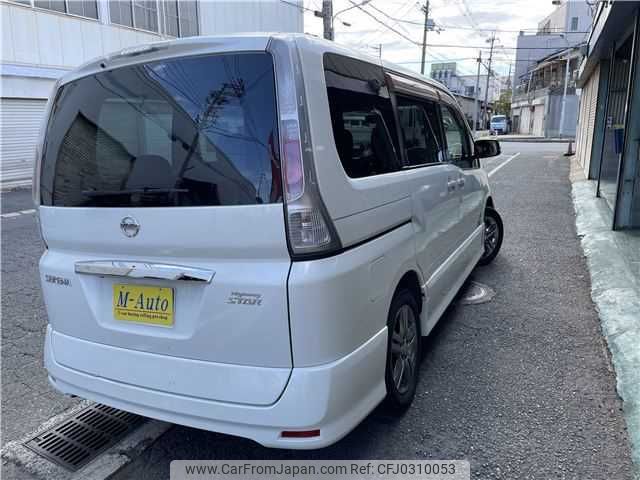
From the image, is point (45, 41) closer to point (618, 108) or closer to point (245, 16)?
point (245, 16)

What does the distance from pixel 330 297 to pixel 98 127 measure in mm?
1440

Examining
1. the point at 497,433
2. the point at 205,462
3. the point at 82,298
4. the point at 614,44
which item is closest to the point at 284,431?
the point at 205,462

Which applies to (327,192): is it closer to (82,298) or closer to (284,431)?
(284,431)

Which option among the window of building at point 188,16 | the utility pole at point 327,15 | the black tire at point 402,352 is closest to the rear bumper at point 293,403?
the black tire at point 402,352


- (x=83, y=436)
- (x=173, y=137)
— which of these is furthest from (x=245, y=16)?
(x=83, y=436)

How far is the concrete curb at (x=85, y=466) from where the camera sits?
247 centimetres

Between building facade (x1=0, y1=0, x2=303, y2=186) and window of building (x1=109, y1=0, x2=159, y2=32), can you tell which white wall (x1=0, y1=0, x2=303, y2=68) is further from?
window of building (x1=109, y1=0, x2=159, y2=32)

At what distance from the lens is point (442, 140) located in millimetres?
3838

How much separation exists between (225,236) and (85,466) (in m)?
1.53

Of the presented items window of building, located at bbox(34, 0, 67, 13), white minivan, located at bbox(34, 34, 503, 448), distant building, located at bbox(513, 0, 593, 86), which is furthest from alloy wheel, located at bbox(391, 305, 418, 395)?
distant building, located at bbox(513, 0, 593, 86)

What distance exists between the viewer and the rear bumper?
6.63ft

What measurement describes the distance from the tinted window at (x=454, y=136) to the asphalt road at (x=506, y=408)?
1418 millimetres

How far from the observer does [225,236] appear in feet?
6.72

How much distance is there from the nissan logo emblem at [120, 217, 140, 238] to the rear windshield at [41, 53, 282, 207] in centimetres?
7
